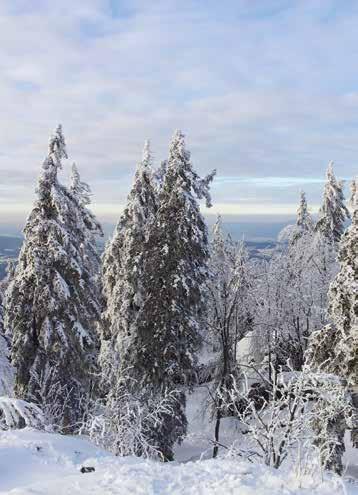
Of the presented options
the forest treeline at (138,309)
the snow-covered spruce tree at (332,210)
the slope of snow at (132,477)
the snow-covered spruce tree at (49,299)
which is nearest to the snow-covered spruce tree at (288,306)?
the snow-covered spruce tree at (332,210)

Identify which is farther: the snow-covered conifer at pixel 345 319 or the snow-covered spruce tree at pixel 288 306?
the snow-covered spruce tree at pixel 288 306

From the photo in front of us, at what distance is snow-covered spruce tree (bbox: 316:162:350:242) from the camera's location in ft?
123

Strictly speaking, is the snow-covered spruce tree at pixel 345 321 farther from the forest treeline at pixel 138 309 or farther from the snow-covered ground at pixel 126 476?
the snow-covered ground at pixel 126 476

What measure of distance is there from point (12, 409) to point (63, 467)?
1343 mm

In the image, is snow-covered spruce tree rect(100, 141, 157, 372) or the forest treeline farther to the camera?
snow-covered spruce tree rect(100, 141, 157, 372)

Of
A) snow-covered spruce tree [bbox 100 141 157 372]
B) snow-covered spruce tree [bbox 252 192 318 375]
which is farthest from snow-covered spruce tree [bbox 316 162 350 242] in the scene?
snow-covered spruce tree [bbox 100 141 157 372]

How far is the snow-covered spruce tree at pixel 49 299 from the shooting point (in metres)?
18.2

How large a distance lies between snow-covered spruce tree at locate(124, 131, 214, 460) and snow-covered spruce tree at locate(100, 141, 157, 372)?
0.78 metres

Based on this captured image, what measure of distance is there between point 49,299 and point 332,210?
2646cm

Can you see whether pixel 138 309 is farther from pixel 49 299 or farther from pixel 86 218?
pixel 86 218

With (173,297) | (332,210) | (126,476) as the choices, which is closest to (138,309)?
(173,297)

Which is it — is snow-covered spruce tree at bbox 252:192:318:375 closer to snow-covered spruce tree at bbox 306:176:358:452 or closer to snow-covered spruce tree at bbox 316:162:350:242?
snow-covered spruce tree at bbox 316:162:350:242

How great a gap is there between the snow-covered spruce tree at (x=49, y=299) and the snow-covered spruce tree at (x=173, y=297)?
8.49 ft

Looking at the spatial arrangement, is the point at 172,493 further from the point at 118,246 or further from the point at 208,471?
the point at 118,246
